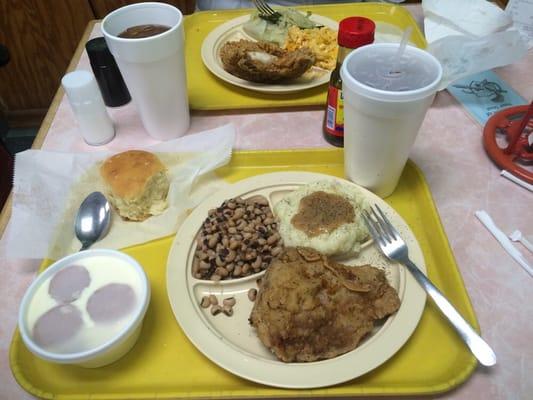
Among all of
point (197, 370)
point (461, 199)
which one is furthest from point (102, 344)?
point (461, 199)

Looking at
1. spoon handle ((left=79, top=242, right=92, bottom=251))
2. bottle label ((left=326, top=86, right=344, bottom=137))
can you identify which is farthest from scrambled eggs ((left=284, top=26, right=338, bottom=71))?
spoon handle ((left=79, top=242, right=92, bottom=251))

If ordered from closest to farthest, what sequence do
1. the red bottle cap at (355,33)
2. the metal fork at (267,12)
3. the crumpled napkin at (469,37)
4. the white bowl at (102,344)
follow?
the white bowl at (102,344) → the red bottle cap at (355,33) → the crumpled napkin at (469,37) → the metal fork at (267,12)

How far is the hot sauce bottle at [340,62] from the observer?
1.10m

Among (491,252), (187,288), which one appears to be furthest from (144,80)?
(491,252)

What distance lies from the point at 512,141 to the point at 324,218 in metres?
0.65

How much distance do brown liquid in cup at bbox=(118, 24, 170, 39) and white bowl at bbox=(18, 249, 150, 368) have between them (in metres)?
0.64

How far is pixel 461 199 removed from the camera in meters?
1.21

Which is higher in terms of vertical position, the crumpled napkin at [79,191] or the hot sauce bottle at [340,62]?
the hot sauce bottle at [340,62]

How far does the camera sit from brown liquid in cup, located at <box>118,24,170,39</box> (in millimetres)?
1226

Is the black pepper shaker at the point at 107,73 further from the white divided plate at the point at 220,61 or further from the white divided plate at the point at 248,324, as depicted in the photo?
the white divided plate at the point at 248,324

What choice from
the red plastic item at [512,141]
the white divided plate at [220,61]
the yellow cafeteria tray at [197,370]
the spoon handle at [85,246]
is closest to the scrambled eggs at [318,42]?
the white divided plate at [220,61]

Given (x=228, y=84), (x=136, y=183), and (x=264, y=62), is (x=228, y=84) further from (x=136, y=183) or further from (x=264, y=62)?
(x=136, y=183)

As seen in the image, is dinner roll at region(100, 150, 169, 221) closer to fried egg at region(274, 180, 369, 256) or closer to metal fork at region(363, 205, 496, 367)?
fried egg at region(274, 180, 369, 256)

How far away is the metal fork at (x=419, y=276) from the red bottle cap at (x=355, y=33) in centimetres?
43
